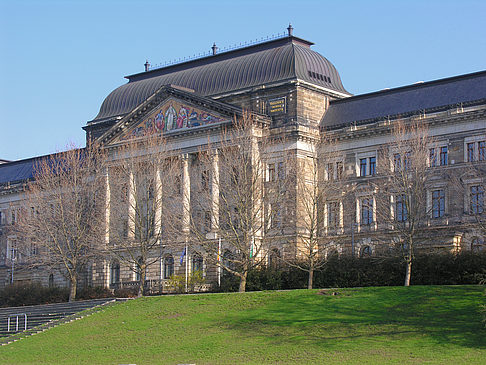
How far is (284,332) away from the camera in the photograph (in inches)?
1950

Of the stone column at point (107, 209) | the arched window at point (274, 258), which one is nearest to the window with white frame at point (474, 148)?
the arched window at point (274, 258)

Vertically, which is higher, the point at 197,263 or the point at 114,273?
the point at 197,263

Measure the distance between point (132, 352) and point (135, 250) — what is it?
131ft

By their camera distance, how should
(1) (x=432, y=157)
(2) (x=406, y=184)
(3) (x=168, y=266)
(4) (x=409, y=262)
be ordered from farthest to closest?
1. (3) (x=168, y=266)
2. (1) (x=432, y=157)
3. (2) (x=406, y=184)
4. (4) (x=409, y=262)

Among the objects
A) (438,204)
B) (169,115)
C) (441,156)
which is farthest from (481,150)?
(169,115)

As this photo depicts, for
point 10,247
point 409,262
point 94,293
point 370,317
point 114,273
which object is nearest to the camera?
point 370,317

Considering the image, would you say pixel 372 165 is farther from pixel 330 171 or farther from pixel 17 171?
pixel 17 171

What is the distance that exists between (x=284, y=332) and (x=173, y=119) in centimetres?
4271

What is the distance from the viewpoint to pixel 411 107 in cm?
8088

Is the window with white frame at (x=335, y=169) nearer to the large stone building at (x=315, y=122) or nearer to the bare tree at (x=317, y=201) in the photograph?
the bare tree at (x=317, y=201)

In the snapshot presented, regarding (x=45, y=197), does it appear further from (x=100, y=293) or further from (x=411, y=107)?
(x=411, y=107)

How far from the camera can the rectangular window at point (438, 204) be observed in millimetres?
77750

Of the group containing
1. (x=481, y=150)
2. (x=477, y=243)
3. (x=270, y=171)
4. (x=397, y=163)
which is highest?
(x=481, y=150)

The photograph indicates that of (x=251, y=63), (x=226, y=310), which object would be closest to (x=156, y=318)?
(x=226, y=310)
